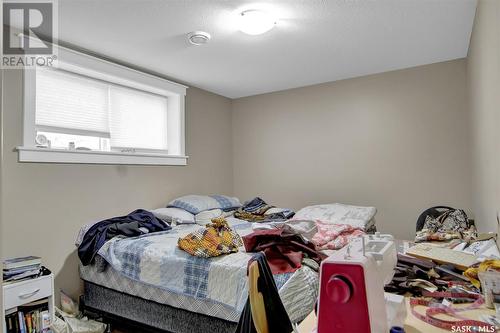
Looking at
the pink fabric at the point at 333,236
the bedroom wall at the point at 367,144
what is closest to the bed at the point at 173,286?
the pink fabric at the point at 333,236

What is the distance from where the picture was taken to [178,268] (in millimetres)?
1962

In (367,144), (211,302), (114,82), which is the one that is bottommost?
(211,302)

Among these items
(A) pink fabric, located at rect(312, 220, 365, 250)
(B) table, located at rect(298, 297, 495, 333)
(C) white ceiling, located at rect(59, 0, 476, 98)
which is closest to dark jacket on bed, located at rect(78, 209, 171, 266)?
(A) pink fabric, located at rect(312, 220, 365, 250)


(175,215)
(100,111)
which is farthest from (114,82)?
(175,215)

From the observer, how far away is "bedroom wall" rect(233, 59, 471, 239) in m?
3.15

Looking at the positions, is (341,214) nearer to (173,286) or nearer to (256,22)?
(173,286)

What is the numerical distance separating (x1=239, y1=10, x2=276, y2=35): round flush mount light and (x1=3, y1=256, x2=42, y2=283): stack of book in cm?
228

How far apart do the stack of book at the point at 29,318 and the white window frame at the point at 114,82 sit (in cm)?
107

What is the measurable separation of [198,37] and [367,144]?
226cm

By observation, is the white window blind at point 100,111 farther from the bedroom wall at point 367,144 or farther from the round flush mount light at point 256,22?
the round flush mount light at point 256,22

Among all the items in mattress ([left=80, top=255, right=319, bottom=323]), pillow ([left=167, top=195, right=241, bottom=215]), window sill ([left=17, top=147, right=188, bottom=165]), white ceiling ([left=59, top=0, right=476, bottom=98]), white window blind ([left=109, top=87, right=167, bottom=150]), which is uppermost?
white ceiling ([left=59, top=0, right=476, bottom=98])

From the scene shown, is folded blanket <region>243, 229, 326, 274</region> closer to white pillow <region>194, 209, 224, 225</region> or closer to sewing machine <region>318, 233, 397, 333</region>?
sewing machine <region>318, 233, 397, 333</region>

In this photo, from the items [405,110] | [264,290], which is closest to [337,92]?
[405,110]

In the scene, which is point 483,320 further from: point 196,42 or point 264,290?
point 196,42
